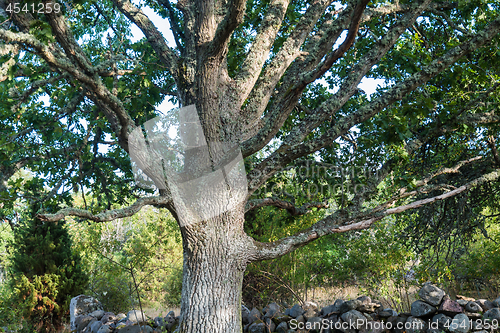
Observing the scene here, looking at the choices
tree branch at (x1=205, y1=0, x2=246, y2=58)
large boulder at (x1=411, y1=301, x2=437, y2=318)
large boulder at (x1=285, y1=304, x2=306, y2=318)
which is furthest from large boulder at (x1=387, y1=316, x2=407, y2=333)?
tree branch at (x1=205, y1=0, x2=246, y2=58)

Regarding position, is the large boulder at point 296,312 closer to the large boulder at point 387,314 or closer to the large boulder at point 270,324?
the large boulder at point 270,324

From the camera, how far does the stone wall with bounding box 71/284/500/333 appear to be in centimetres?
502

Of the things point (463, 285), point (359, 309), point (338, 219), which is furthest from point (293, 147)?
point (463, 285)

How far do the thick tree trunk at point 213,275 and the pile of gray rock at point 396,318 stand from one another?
85.1 inches

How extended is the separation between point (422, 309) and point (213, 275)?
3503 millimetres

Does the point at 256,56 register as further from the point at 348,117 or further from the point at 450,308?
the point at 450,308

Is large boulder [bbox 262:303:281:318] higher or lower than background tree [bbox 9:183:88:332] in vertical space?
lower

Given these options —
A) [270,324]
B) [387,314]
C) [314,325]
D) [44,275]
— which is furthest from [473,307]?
[44,275]

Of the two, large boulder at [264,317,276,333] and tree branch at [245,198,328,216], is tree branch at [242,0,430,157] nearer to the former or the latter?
tree branch at [245,198,328,216]

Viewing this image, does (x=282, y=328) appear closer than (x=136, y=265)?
Yes

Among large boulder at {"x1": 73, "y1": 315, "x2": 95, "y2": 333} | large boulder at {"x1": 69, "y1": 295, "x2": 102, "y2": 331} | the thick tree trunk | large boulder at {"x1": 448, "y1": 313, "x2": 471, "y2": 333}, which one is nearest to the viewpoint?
the thick tree trunk

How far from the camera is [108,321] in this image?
634 cm

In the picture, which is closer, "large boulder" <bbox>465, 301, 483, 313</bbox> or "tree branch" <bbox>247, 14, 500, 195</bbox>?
"tree branch" <bbox>247, 14, 500, 195</bbox>

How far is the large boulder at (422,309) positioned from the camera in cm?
517
